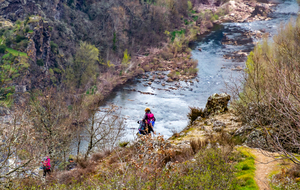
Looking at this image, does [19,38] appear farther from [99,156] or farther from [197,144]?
[197,144]

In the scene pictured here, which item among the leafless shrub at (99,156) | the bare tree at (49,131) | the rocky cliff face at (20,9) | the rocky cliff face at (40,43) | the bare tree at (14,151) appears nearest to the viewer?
the bare tree at (14,151)

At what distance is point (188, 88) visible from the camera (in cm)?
3747

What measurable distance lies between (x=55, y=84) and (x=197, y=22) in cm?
3840

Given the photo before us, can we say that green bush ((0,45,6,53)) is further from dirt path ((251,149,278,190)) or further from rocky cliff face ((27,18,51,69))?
dirt path ((251,149,278,190))

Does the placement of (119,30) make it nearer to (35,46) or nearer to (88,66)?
(88,66)

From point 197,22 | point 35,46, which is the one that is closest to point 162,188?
point 35,46

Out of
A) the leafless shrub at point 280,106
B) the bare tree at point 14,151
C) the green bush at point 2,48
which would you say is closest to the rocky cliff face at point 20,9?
the green bush at point 2,48

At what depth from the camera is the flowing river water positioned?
2992 centimetres

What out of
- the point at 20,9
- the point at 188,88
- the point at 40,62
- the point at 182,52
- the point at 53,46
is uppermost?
the point at 20,9

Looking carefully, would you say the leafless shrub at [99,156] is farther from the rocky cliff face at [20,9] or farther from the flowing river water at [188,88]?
the rocky cliff face at [20,9]

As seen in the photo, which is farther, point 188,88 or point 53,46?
point 53,46

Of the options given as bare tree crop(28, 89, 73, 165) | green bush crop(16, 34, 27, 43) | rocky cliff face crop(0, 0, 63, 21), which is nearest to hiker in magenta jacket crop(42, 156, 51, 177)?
bare tree crop(28, 89, 73, 165)

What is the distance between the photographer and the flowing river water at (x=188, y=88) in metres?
29.9

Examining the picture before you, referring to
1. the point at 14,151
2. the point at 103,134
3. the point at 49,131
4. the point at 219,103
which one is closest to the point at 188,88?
the point at 219,103
